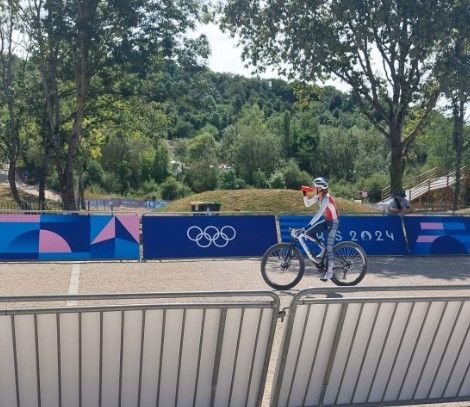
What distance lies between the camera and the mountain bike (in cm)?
1193

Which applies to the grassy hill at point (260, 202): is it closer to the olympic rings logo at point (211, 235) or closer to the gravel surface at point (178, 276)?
the olympic rings logo at point (211, 235)

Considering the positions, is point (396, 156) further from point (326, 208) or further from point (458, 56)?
point (326, 208)

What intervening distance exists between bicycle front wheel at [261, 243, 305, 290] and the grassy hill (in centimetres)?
1579

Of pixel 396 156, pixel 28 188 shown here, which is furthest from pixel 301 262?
pixel 28 188

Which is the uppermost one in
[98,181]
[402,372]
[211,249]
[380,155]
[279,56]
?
[279,56]

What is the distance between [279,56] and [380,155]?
215 ft

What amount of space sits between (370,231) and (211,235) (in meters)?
3.74

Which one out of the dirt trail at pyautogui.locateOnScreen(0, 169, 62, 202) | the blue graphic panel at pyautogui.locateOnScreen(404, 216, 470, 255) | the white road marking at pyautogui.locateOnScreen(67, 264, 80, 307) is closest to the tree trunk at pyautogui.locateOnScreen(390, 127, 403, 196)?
the blue graphic panel at pyautogui.locateOnScreen(404, 216, 470, 255)

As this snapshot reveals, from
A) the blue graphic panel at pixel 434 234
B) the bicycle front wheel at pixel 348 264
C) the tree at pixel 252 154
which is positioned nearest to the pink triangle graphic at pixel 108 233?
the bicycle front wheel at pixel 348 264

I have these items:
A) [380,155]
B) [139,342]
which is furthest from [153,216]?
[380,155]

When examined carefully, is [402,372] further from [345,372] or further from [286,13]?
[286,13]

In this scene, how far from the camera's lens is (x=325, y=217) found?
39.7 feet

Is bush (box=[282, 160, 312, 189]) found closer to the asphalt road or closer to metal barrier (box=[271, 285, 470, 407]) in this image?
the asphalt road

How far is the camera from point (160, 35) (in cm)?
2477
